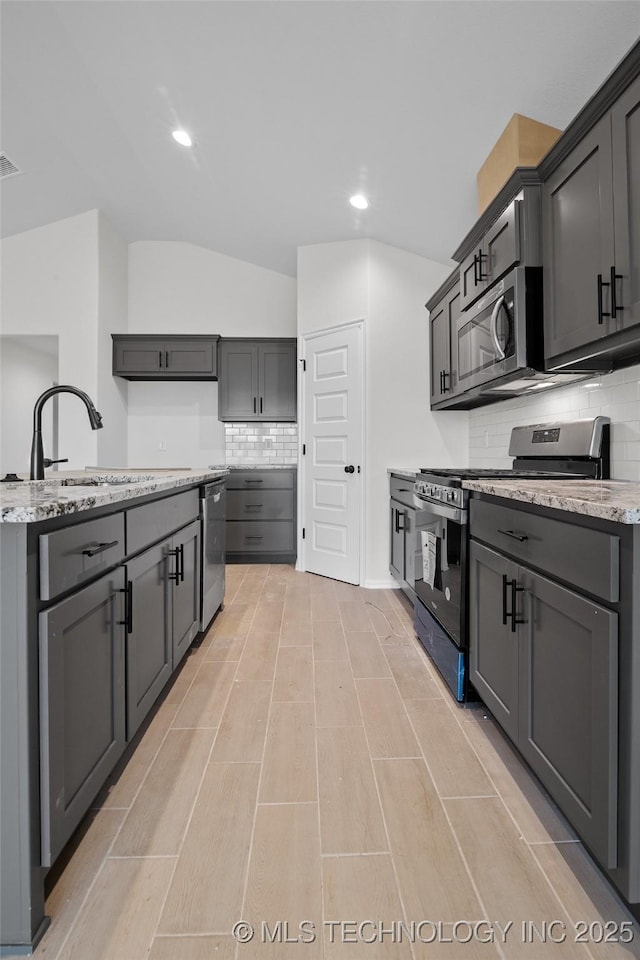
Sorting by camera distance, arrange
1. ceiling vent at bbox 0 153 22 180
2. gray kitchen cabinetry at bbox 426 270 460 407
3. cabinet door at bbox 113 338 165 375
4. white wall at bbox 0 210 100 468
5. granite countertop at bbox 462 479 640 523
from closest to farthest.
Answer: granite countertop at bbox 462 479 640 523 → gray kitchen cabinetry at bbox 426 270 460 407 → ceiling vent at bbox 0 153 22 180 → white wall at bbox 0 210 100 468 → cabinet door at bbox 113 338 165 375

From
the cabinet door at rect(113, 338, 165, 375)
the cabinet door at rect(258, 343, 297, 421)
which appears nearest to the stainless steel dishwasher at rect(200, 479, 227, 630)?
the cabinet door at rect(258, 343, 297, 421)

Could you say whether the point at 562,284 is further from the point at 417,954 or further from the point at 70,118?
the point at 70,118

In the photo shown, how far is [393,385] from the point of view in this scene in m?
3.85

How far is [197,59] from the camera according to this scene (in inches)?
102

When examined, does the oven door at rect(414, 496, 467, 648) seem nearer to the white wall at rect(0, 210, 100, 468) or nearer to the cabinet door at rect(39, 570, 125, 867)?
the cabinet door at rect(39, 570, 125, 867)

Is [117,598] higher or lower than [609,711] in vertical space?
higher

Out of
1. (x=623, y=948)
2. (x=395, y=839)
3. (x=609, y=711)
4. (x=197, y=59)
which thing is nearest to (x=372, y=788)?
(x=395, y=839)

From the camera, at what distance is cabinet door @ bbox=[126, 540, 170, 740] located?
1.47 metres

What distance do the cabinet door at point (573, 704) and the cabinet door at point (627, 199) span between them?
95 centimetres

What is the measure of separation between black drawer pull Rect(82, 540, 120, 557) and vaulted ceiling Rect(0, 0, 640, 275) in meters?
2.39

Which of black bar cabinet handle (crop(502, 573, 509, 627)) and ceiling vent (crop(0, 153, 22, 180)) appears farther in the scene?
ceiling vent (crop(0, 153, 22, 180))

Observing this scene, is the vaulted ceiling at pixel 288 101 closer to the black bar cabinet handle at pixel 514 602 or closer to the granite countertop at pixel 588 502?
the granite countertop at pixel 588 502

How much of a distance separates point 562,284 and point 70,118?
3.61 metres

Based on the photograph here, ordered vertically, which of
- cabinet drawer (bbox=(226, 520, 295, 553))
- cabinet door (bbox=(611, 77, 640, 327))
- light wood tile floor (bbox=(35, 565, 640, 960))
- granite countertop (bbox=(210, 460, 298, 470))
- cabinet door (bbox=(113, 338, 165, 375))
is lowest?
light wood tile floor (bbox=(35, 565, 640, 960))
